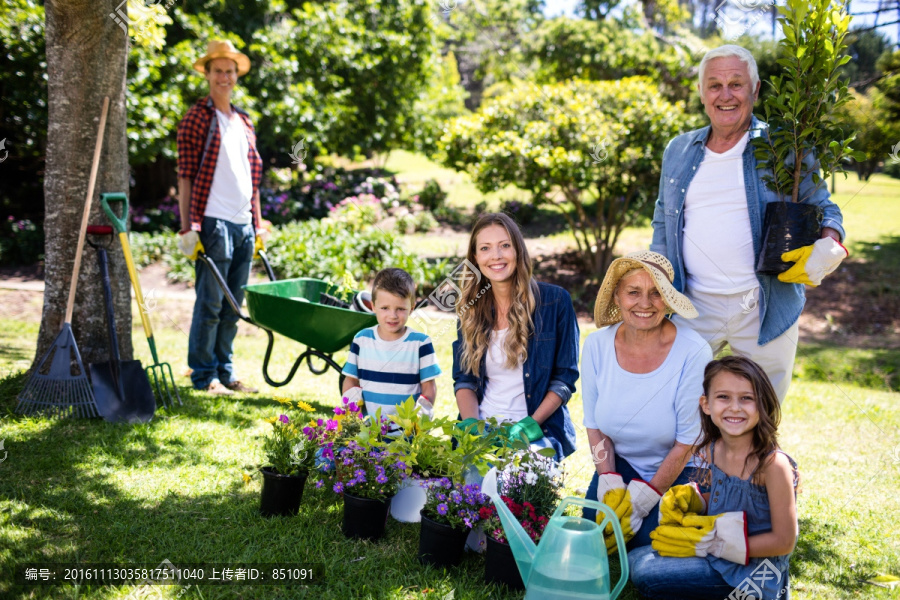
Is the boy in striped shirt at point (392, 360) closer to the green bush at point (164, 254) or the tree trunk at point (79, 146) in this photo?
the tree trunk at point (79, 146)

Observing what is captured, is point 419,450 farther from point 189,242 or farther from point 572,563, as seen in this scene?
point 189,242

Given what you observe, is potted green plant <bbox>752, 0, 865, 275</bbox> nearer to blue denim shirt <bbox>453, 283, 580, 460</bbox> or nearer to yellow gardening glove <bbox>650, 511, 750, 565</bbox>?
blue denim shirt <bbox>453, 283, 580, 460</bbox>

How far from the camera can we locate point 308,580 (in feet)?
7.96

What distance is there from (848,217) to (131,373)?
14629mm

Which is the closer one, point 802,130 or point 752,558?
point 752,558

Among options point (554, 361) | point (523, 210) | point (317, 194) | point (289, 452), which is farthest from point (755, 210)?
point (317, 194)

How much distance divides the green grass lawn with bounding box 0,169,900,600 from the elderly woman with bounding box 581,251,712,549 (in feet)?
1.21

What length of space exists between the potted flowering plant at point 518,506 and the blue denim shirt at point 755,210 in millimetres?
1025

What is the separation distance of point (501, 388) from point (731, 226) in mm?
1199

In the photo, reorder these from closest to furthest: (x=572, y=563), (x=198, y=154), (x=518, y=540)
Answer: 1. (x=572, y=563)
2. (x=518, y=540)
3. (x=198, y=154)

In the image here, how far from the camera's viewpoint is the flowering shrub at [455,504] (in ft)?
8.15

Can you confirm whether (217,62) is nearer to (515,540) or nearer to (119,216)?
(119,216)

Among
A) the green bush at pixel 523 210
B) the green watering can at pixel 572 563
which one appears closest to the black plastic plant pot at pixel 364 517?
the green watering can at pixel 572 563

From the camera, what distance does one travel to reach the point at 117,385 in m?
4.03
